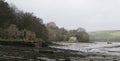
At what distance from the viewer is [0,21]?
98.0 meters

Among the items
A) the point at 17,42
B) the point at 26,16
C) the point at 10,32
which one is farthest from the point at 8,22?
the point at 17,42

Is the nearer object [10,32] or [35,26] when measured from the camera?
[10,32]

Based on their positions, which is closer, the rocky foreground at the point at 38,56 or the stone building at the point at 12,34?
the rocky foreground at the point at 38,56

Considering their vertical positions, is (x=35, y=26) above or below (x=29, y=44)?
above

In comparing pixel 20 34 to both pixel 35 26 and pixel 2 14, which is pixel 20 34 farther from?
pixel 35 26

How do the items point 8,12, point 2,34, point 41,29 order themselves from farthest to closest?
point 41,29 → point 8,12 → point 2,34

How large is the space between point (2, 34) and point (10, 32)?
4870 millimetres

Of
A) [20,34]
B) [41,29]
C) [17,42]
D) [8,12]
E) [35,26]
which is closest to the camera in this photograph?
[17,42]

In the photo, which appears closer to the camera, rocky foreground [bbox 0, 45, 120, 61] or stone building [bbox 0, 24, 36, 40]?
rocky foreground [bbox 0, 45, 120, 61]

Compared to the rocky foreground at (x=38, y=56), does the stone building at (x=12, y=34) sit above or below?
above

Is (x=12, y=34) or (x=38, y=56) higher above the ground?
(x=12, y=34)

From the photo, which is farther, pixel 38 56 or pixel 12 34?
pixel 12 34

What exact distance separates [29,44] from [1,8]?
2499cm

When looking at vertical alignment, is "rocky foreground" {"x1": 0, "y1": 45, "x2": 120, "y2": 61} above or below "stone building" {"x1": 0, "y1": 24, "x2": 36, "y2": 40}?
below
